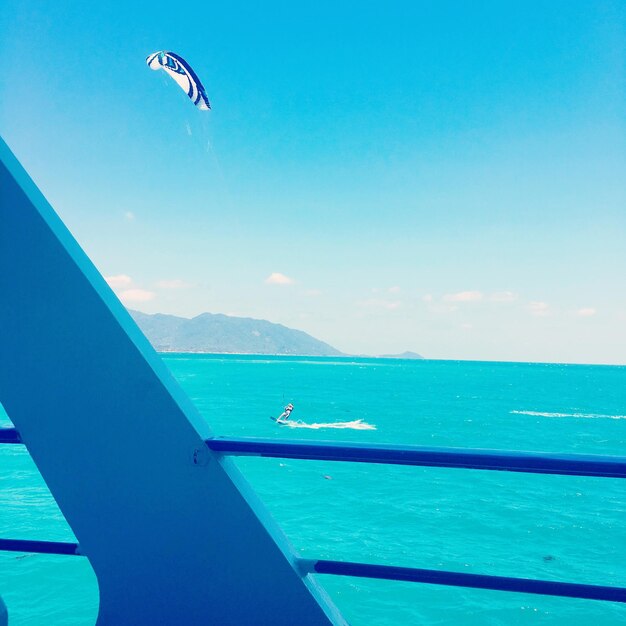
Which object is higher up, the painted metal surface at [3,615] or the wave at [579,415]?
the wave at [579,415]

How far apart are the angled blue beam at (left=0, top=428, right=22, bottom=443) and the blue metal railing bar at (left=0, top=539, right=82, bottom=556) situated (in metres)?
0.25

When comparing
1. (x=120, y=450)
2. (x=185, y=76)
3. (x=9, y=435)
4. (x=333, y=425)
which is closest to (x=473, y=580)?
(x=120, y=450)

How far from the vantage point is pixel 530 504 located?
2325 cm

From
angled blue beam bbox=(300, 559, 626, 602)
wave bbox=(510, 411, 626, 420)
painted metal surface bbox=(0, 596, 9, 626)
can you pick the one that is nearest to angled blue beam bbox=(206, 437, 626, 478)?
angled blue beam bbox=(300, 559, 626, 602)

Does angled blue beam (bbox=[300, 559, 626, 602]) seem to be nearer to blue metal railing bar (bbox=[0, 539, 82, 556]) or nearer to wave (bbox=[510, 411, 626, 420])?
blue metal railing bar (bbox=[0, 539, 82, 556])

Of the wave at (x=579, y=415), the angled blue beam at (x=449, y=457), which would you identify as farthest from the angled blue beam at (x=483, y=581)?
the wave at (x=579, y=415)

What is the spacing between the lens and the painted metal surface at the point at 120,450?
1.26 meters

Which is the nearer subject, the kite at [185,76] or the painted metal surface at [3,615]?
the painted metal surface at [3,615]

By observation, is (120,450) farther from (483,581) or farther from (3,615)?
(483,581)

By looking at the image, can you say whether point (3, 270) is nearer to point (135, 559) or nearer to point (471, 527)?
point (135, 559)

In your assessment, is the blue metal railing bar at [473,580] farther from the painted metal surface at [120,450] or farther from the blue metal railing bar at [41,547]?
the blue metal railing bar at [41,547]

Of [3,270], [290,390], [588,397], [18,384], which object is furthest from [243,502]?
[588,397]

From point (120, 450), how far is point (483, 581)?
90 centimetres

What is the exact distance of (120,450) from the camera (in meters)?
1.29
